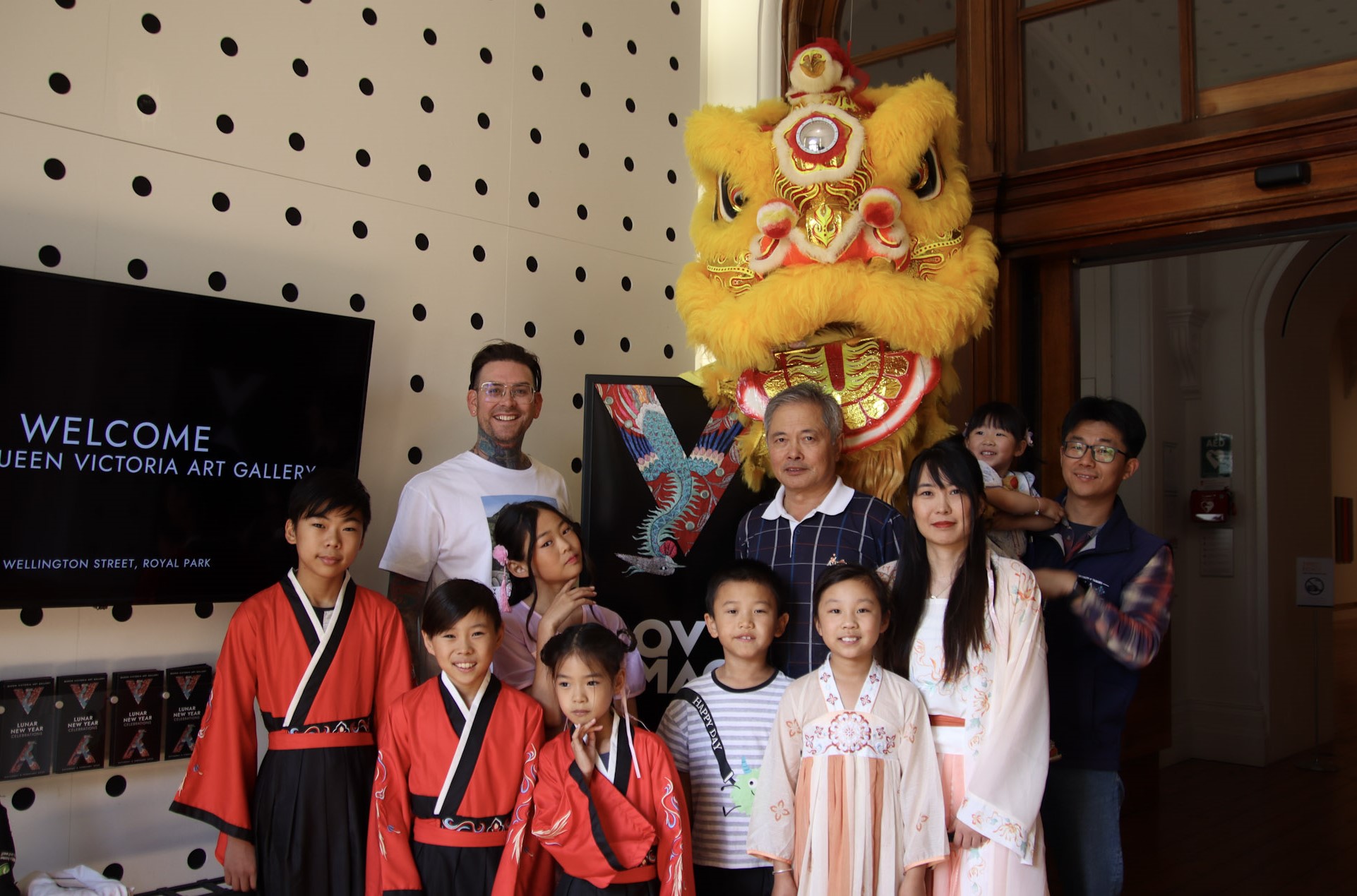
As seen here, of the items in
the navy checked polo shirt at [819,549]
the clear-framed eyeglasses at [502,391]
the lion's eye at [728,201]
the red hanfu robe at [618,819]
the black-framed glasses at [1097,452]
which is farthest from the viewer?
the lion's eye at [728,201]

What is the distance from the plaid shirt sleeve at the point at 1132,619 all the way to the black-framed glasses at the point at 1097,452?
0.27 meters

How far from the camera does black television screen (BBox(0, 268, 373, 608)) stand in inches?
92.6

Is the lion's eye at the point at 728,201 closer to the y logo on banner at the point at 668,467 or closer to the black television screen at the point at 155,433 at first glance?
the y logo on banner at the point at 668,467

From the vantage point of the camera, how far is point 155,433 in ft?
8.29

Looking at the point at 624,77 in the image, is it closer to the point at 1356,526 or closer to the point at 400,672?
the point at 400,672

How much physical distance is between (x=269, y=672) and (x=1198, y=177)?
294cm

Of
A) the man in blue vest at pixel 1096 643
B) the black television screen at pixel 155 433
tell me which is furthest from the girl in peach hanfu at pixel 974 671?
the black television screen at pixel 155 433

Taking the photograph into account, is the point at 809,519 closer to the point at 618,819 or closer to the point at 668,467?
the point at 668,467

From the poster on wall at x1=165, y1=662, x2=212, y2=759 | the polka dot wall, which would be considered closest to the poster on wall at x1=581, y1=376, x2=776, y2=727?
the polka dot wall

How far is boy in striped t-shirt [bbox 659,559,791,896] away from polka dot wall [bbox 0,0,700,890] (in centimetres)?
116

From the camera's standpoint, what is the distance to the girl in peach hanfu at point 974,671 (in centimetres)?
208

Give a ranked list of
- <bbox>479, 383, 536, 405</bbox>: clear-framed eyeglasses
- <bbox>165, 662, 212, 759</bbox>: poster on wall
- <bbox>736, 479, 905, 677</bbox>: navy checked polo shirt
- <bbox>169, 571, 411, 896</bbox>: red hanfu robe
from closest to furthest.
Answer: <bbox>169, 571, 411, 896</bbox>: red hanfu robe → <bbox>736, 479, 905, 677</bbox>: navy checked polo shirt → <bbox>165, 662, 212, 759</bbox>: poster on wall → <bbox>479, 383, 536, 405</bbox>: clear-framed eyeglasses

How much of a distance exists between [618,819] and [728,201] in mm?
1660

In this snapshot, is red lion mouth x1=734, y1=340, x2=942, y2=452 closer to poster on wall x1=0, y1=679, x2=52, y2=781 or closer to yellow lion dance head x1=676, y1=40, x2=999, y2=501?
yellow lion dance head x1=676, y1=40, x2=999, y2=501
